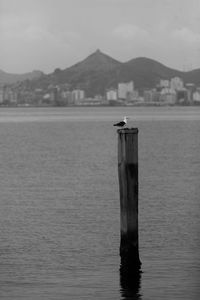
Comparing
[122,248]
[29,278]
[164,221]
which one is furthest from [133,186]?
[164,221]

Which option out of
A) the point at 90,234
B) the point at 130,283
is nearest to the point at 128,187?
the point at 130,283

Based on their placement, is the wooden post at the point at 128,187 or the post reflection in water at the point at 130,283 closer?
the wooden post at the point at 128,187

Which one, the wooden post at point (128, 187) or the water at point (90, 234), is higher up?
the wooden post at point (128, 187)

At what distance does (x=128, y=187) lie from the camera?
19.7 meters

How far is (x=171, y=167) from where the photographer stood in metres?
49.6

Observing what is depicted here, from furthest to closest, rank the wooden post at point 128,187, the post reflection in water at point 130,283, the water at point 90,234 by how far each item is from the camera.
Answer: the water at point 90,234 → the post reflection in water at point 130,283 → the wooden post at point 128,187

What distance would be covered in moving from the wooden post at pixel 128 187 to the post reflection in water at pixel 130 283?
1.25ft

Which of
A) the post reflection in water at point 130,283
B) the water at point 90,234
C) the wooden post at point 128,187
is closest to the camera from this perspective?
the wooden post at point 128,187

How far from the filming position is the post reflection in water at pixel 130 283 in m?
19.7

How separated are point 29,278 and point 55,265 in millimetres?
1478

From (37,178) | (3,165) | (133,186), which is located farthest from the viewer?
(3,165)

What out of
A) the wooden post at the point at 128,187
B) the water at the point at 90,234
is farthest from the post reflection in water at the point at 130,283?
the wooden post at the point at 128,187

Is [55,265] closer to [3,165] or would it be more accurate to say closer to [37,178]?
[37,178]

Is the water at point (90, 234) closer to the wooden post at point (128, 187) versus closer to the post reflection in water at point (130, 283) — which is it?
the post reflection in water at point (130, 283)
